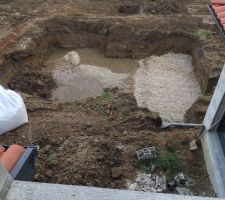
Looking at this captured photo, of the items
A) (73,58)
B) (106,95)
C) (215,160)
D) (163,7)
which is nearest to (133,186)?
(215,160)

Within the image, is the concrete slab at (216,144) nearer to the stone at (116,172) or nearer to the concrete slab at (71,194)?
the stone at (116,172)

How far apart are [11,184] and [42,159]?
2870mm

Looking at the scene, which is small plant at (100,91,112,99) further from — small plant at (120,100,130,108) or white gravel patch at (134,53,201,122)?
white gravel patch at (134,53,201,122)

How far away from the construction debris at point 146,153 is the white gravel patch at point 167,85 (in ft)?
8.27

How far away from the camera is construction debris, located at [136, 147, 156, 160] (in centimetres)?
635

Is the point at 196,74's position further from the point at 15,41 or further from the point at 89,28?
the point at 15,41

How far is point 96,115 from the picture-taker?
27.2 feet

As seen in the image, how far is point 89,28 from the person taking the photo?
11891 millimetres

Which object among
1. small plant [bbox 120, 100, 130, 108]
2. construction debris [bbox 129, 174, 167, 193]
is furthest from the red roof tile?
small plant [bbox 120, 100, 130, 108]

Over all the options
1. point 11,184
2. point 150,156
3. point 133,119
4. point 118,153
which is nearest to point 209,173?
point 150,156

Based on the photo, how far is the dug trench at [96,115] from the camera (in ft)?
20.5

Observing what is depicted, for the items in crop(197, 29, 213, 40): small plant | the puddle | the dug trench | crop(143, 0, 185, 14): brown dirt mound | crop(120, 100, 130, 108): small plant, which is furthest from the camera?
crop(143, 0, 185, 14): brown dirt mound

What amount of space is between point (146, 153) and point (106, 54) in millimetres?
5972

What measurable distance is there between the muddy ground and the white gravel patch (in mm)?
304
